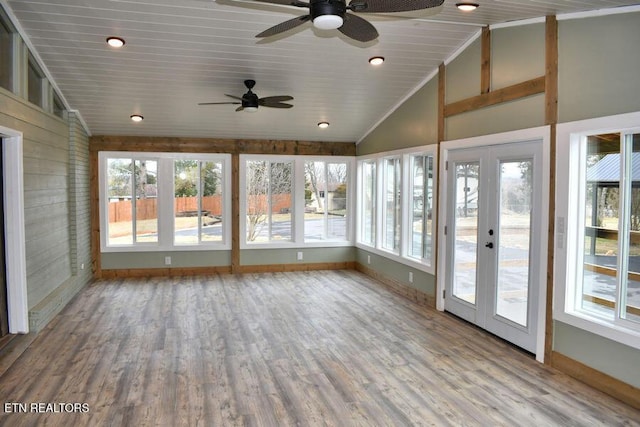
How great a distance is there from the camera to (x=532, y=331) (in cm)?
399

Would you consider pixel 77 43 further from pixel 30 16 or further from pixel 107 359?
pixel 107 359

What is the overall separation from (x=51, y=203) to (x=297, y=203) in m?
3.93

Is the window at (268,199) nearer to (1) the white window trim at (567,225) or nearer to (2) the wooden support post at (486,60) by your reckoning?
(2) the wooden support post at (486,60)

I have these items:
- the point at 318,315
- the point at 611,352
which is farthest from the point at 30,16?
the point at 611,352

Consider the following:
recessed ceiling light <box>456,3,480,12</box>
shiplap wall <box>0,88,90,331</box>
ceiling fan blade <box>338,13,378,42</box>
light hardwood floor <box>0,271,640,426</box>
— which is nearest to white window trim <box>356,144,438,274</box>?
light hardwood floor <box>0,271,640,426</box>

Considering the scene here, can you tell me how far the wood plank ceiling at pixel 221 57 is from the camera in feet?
13.0

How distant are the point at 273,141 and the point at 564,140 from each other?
518 centimetres

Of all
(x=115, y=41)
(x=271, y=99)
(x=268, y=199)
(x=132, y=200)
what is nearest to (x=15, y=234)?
(x=115, y=41)

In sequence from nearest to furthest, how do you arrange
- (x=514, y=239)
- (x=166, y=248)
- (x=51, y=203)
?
1. (x=514, y=239)
2. (x=51, y=203)
3. (x=166, y=248)

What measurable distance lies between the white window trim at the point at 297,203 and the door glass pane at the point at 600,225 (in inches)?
197

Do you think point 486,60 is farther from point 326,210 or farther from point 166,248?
point 166,248

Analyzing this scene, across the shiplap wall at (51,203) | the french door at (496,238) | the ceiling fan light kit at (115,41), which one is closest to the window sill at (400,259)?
the french door at (496,238)

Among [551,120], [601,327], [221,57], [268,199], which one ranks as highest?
[221,57]

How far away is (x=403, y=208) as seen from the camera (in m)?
6.37
